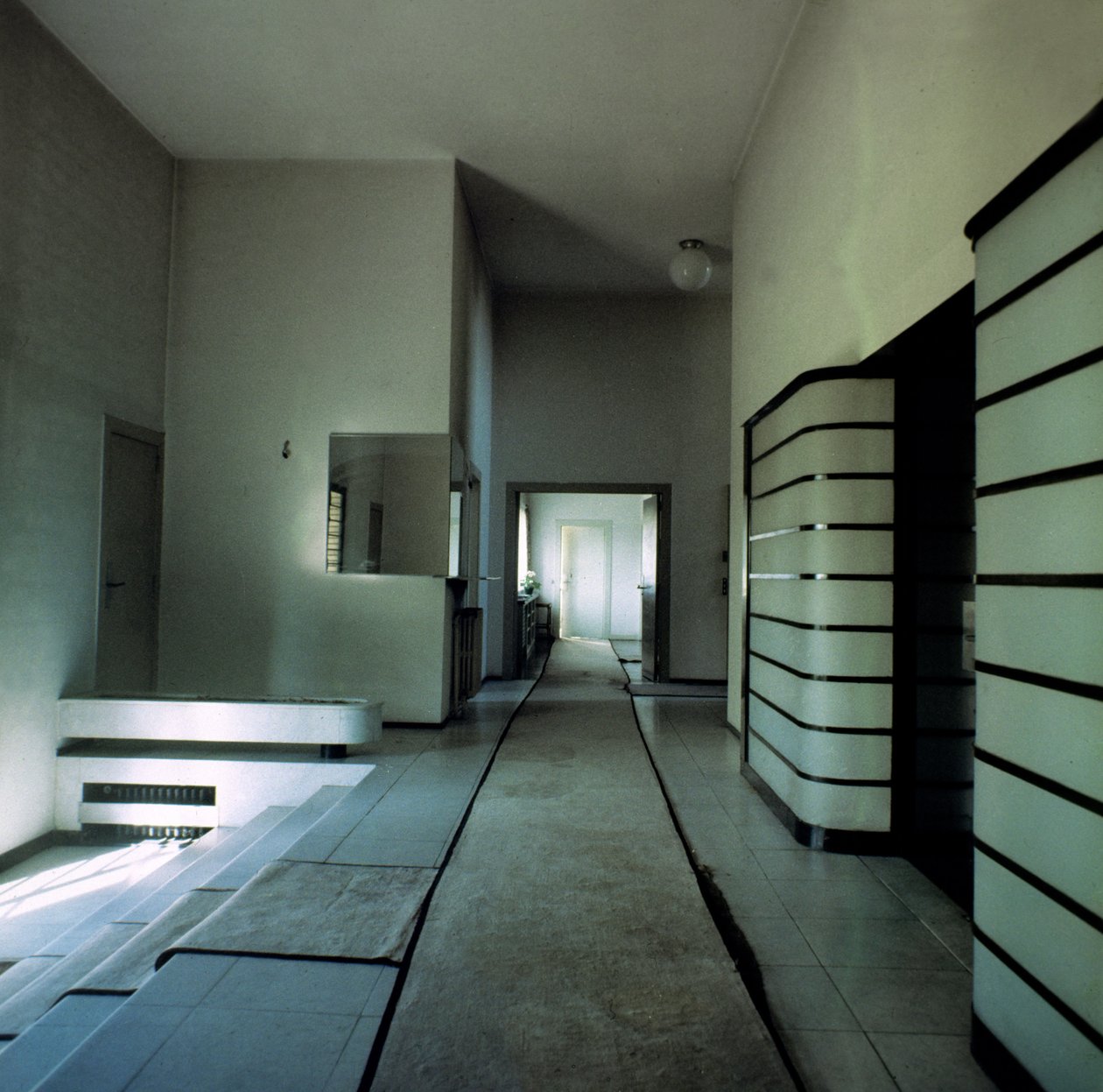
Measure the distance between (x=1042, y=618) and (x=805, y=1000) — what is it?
1151mm

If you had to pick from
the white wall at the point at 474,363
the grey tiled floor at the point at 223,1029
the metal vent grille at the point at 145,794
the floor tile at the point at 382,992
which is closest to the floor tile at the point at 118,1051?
the grey tiled floor at the point at 223,1029

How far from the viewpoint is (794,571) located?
11.0ft

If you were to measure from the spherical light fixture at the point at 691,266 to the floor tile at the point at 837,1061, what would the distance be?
18.5 ft

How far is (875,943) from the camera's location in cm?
229

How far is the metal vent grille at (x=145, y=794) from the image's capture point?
4.06 meters

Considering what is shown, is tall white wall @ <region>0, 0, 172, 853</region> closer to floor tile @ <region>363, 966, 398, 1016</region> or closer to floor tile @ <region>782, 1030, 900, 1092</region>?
floor tile @ <region>363, 966, 398, 1016</region>

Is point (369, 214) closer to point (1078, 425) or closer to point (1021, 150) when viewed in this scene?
point (1021, 150)

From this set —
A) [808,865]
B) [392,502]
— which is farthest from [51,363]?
[808,865]

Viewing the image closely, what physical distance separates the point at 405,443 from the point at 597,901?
3.36 m

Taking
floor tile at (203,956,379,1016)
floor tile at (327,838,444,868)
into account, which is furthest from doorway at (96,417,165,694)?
floor tile at (203,956,379,1016)

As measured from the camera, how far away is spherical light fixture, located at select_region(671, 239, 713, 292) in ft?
20.5

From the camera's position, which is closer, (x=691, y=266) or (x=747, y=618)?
(x=747, y=618)

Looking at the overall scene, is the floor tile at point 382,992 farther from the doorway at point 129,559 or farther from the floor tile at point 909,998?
the doorway at point 129,559

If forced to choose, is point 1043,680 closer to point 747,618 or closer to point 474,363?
point 747,618
